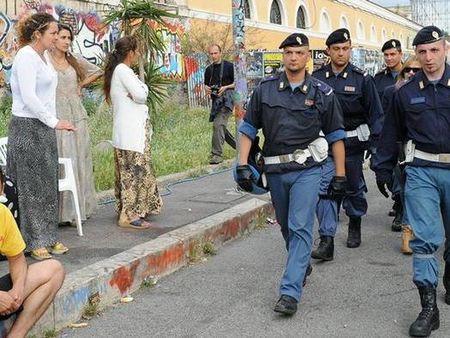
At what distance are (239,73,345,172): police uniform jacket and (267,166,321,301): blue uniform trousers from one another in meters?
0.09

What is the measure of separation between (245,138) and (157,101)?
3815mm

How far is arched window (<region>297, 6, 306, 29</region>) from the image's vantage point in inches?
1585

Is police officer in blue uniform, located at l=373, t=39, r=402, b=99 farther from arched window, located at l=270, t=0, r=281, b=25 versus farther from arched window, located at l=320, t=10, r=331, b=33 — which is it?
arched window, located at l=320, t=10, r=331, b=33

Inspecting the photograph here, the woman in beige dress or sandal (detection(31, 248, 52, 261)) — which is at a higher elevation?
the woman in beige dress

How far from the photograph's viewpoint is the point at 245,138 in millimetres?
5254

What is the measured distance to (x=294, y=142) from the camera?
508 centimetres

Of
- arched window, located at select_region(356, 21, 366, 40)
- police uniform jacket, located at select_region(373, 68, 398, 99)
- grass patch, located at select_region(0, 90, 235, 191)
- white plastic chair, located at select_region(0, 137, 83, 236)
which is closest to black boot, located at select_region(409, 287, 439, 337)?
white plastic chair, located at select_region(0, 137, 83, 236)

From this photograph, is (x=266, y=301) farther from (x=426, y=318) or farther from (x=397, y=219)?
(x=397, y=219)

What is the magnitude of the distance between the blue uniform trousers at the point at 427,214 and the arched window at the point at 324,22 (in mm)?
39732

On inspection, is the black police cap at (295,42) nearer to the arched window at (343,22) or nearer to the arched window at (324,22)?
the arched window at (324,22)

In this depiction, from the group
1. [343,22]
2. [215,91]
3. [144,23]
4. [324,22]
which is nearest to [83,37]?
[215,91]

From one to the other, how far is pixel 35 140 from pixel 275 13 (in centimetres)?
3276

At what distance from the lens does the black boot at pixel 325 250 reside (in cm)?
630

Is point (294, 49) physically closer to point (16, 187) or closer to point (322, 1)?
point (16, 187)
